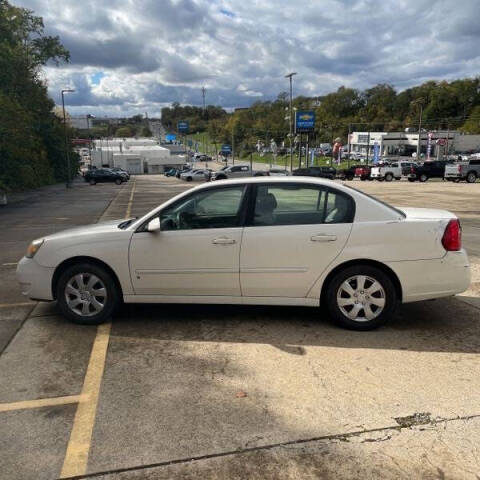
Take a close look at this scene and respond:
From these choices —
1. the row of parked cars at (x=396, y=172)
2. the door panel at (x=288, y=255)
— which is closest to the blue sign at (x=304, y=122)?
the row of parked cars at (x=396, y=172)

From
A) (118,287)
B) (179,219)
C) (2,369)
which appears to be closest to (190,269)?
(179,219)

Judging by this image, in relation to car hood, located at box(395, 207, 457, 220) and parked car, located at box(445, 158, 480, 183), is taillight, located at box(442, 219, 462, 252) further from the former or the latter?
parked car, located at box(445, 158, 480, 183)

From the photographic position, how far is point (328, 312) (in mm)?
4691

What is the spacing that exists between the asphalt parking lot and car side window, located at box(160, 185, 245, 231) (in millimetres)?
1089

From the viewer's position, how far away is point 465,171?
36.6 meters

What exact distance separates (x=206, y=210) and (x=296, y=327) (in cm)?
152

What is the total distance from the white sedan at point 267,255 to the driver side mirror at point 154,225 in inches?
0.4

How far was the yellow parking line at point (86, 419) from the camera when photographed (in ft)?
8.84

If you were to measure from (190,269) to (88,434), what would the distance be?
1980 mm

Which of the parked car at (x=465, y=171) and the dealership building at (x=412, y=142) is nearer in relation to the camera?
the parked car at (x=465, y=171)

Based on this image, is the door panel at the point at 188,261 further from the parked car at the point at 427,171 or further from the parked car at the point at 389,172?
the parked car at the point at 389,172

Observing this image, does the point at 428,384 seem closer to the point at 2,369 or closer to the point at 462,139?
the point at 2,369

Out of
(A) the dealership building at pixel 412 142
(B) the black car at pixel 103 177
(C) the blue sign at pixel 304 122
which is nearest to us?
(B) the black car at pixel 103 177

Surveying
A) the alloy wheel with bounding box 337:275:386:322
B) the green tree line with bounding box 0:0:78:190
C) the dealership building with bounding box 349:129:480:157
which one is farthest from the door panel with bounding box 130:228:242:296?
the dealership building with bounding box 349:129:480:157
